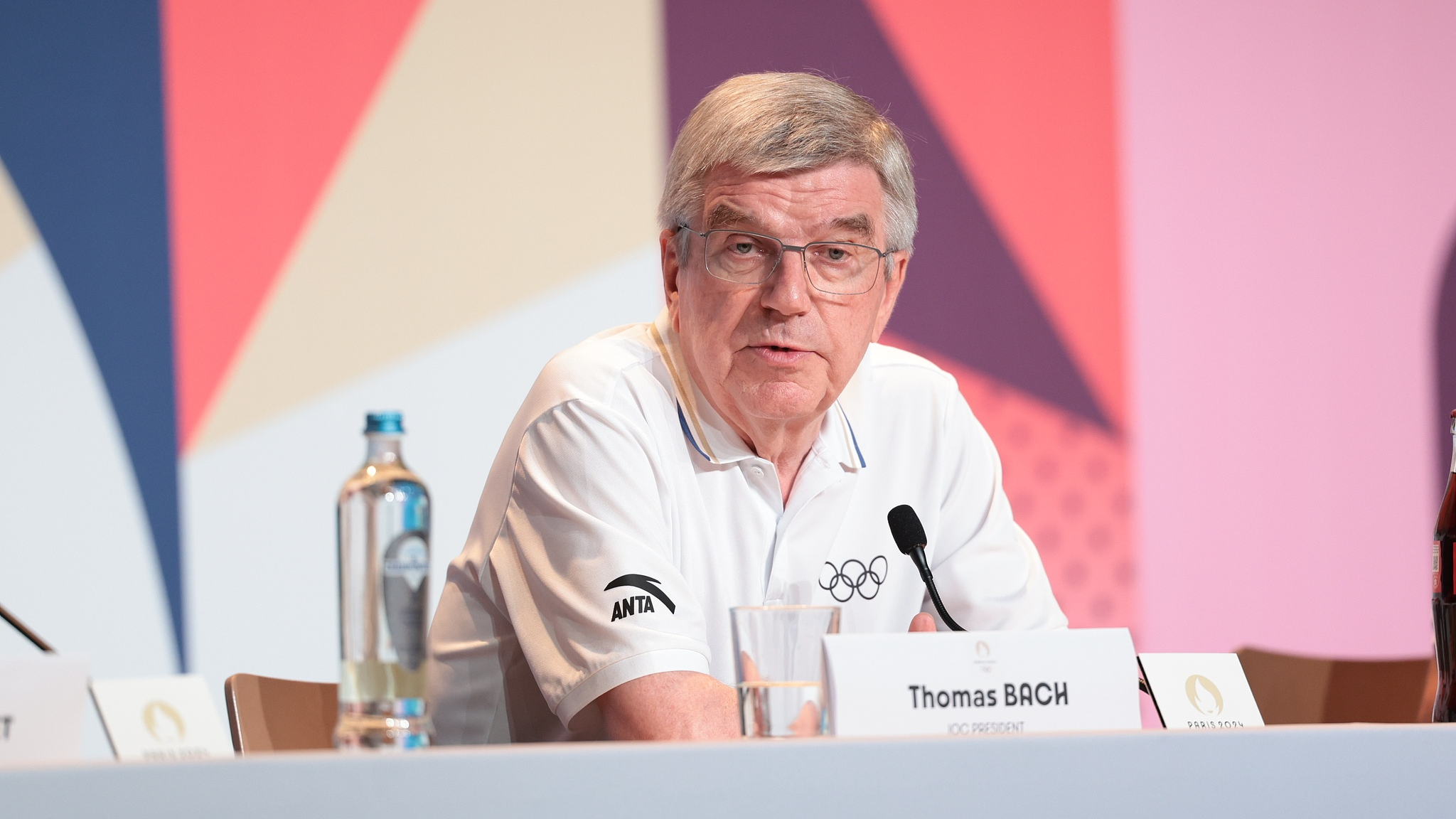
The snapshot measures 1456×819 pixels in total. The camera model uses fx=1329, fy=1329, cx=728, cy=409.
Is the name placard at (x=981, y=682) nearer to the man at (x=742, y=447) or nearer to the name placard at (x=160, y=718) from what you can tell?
the name placard at (x=160, y=718)

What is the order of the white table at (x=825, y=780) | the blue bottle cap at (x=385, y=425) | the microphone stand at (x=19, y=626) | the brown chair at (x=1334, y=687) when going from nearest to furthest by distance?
the white table at (x=825, y=780)
the blue bottle cap at (x=385, y=425)
the microphone stand at (x=19, y=626)
the brown chair at (x=1334, y=687)

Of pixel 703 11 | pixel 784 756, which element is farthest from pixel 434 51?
pixel 784 756

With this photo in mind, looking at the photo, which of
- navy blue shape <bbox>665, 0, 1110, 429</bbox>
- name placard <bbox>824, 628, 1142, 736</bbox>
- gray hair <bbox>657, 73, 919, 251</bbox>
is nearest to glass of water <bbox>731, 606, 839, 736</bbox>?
A: name placard <bbox>824, 628, 1142, 736</bbox>

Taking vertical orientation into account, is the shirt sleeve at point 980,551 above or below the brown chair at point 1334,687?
above

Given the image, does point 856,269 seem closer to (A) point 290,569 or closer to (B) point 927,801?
(B) point 927,801

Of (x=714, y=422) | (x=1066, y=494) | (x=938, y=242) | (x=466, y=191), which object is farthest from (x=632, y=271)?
(x=714, y=422)

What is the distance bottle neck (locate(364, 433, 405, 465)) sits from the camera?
0.85 m

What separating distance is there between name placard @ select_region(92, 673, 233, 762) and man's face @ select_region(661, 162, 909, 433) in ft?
2.54

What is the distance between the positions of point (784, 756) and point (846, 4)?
2.54m

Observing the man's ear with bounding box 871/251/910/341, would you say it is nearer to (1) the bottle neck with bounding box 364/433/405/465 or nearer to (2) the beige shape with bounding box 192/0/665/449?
(1) the bottle neck with bounding box 364/433/405/465

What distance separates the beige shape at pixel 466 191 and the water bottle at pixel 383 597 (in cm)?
181

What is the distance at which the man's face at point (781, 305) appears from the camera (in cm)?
149

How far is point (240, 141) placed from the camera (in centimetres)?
257

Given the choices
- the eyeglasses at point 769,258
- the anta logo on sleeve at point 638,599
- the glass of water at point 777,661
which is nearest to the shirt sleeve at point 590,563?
the anta logo on sleeve at point 638,599
